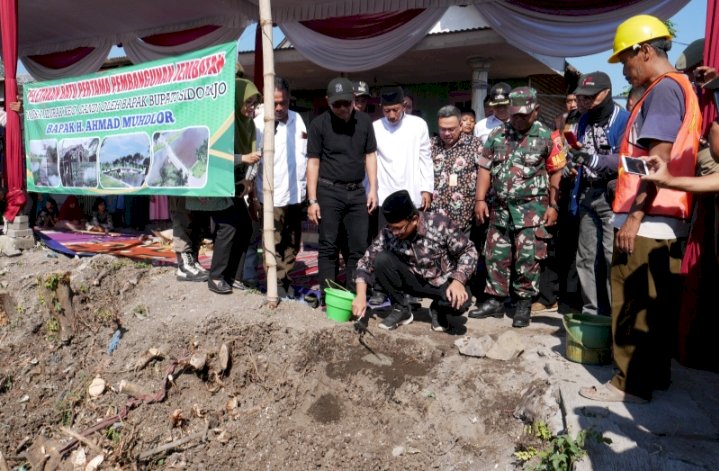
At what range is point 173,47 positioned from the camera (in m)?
7.24

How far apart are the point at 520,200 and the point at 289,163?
1.87 meters

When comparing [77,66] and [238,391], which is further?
[77,66]

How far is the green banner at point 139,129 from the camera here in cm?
404

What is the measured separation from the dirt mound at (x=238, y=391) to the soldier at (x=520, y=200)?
0.72 metres

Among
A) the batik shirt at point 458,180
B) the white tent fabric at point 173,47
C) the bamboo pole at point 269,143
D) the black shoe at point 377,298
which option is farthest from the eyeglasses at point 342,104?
the white tent fabric at point 173,47

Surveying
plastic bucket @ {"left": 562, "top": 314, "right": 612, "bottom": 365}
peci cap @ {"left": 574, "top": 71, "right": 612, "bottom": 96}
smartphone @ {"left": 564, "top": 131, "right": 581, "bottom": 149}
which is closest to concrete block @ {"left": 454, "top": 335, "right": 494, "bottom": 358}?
plastic bucket @ {"left": 562, "top": 314, "right": 612, "bottom": 365}

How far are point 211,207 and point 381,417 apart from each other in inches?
85.4

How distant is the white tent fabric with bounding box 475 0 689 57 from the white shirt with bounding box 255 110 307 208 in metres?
2.40

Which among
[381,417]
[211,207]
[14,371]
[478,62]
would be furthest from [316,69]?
[381,417]

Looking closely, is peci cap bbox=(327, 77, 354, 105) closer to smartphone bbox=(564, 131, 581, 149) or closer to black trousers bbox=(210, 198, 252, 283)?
black trousers bbox=(210, 198, 252, 283)

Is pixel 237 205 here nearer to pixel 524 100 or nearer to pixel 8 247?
pixel 524 100

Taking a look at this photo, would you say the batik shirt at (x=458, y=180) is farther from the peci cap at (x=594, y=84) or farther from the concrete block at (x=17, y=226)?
the concrete block at (x=17, y=226)

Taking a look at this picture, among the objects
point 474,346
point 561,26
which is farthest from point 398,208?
point 561,26

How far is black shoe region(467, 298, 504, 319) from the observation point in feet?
13.7
